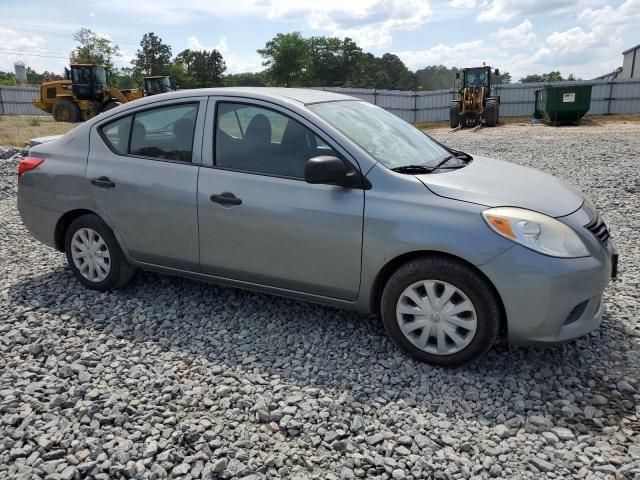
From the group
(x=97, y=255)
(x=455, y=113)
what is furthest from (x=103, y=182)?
(x=455, y=113)

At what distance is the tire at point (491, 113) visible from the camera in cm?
2484

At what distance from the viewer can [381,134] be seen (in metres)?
3.97

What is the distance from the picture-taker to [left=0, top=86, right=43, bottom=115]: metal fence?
39.0 m

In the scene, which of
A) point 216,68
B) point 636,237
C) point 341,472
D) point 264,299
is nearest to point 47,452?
point 341,472

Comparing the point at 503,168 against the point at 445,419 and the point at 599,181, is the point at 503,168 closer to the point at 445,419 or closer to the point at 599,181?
the point at 445,419

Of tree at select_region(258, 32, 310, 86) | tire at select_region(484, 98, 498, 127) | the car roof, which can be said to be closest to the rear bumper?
the car roof

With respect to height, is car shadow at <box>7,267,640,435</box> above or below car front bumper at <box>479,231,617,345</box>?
below

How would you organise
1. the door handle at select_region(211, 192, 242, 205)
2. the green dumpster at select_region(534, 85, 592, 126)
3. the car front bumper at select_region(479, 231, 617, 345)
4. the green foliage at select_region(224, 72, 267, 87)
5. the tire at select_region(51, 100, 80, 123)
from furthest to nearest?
the green foliage at select_region(224, 72, 267, 87) < the tire at select_region(51, 100, 80, 123) < the green dumpster at select_region(534, 85, 592, 126) < the door handle at select_region(211, 192, 242, 205) < the car front bumper at select_region(479, 231, 617, 345)

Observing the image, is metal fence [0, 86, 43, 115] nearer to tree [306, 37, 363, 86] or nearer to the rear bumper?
the rear bumper

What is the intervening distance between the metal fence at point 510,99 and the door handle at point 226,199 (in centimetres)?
2671

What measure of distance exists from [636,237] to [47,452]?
612 centimetres

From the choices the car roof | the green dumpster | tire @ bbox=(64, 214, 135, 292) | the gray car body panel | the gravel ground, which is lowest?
the gravel ground

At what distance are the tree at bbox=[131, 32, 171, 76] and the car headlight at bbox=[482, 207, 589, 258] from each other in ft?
301

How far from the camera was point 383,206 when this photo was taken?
3.38 metres
